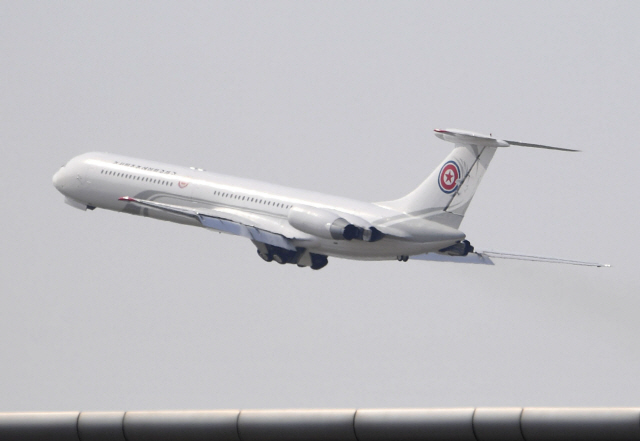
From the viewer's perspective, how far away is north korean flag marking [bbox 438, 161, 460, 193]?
69312 mm

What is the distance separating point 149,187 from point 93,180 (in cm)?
521

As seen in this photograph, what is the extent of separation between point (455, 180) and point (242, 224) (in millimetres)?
11464

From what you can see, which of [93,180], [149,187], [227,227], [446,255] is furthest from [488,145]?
[93,180]

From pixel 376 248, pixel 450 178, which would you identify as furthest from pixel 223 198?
pixel 450 178

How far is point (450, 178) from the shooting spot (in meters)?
69.4

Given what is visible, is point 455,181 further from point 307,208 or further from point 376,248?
point 307,208

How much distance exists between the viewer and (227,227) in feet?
242

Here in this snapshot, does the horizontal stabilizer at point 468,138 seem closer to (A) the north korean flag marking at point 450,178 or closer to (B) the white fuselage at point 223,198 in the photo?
(A) the north korean flag marking at point 450,178

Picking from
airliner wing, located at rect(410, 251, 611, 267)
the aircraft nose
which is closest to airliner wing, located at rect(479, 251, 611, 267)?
airliner wing, located at rect(410, 251, 611, 267)

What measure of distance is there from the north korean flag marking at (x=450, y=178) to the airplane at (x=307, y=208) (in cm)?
5

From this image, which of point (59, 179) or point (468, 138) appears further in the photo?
Answer: point (59, 179)

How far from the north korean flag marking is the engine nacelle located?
4.51m

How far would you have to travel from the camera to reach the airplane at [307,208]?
226 feet

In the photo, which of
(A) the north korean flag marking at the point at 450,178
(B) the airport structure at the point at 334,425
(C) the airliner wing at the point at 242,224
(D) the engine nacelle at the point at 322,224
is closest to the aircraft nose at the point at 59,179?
(C) the airliner wing at the point at 242,224
